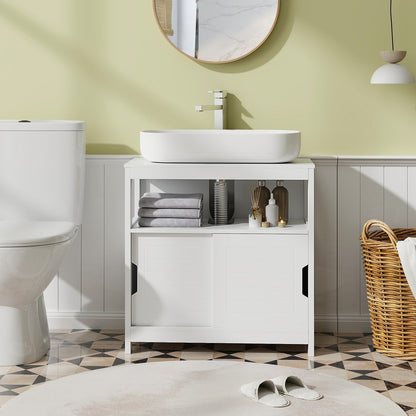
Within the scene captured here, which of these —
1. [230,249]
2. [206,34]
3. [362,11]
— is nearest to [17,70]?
[206,34]

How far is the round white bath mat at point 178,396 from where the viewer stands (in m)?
1.52

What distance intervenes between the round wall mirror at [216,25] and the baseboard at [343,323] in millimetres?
1236

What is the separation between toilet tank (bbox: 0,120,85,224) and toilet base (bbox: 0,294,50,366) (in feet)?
1.46

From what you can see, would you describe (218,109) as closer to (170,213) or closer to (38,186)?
(170,213)

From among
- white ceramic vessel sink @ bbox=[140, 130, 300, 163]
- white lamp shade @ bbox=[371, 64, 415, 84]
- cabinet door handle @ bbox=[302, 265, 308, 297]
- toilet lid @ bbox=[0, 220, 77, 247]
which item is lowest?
cabinet door handle @ bbox=[302, 265, 308, 297]

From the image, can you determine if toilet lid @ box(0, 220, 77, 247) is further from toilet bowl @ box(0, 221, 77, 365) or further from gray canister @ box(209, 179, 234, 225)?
gray canister @ box(209, 179, 234, 225)

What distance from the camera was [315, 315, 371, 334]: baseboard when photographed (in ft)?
11.1

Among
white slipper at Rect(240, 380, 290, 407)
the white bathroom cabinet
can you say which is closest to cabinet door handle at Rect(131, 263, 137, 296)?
the white bathroom cabinet

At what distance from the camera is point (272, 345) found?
10.5 feet

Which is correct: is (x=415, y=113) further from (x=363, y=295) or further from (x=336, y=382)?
(x=336, y=382)

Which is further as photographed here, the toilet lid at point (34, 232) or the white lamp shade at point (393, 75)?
the white lamp shade at point (393, 75)

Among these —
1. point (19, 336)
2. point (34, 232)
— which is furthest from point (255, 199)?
point (19, 336)

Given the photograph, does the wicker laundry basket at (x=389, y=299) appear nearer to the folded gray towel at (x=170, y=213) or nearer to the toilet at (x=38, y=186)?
the folded gray towel at (x=170, y=213)

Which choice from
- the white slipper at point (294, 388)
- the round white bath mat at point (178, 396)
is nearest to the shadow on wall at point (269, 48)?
the round white bath mat at point (178, 396)
